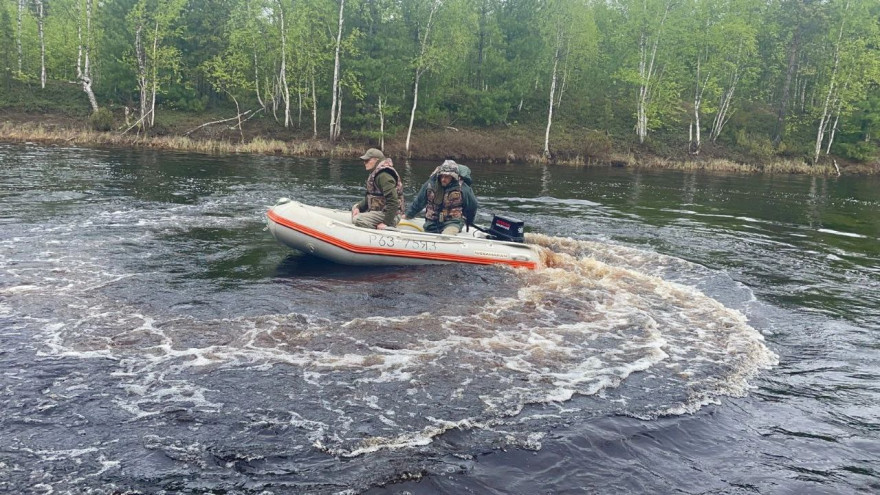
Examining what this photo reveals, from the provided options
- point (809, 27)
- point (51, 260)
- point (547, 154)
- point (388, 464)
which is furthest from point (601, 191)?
point (809, 27)

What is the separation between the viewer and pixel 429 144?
35781 mm

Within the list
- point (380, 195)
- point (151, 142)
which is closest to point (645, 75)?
point (151, 142)

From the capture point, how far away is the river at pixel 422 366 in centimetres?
522

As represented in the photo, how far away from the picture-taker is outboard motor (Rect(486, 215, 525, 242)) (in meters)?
11.9

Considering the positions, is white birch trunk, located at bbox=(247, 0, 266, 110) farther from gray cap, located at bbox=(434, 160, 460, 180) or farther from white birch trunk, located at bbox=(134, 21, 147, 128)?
gray cap, located at bbox=(434, 160, 460, 180)

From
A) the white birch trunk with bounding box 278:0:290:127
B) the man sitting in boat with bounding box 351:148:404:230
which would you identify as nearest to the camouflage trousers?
the man sitting in boat with bounding box 351:148:404:230

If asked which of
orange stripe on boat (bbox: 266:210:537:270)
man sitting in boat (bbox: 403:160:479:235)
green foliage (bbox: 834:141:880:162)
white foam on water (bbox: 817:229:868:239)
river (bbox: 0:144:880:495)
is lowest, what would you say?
river (bbox: 0:144:880:495)

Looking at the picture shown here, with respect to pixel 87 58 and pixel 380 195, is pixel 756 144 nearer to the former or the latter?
pixel 380 195

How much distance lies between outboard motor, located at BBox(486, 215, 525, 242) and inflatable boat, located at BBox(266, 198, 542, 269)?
29 centimetres

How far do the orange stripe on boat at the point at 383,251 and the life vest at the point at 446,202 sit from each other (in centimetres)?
100

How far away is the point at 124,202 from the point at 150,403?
39.0 feet

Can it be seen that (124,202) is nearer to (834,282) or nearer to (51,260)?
(51,260)

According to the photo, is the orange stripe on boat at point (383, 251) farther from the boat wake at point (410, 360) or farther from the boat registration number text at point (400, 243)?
the boat wake at point (410, 360)

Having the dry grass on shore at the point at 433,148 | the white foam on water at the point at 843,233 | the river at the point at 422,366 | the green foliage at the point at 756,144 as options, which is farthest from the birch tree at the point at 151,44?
the green foliage at the point at 756,144
